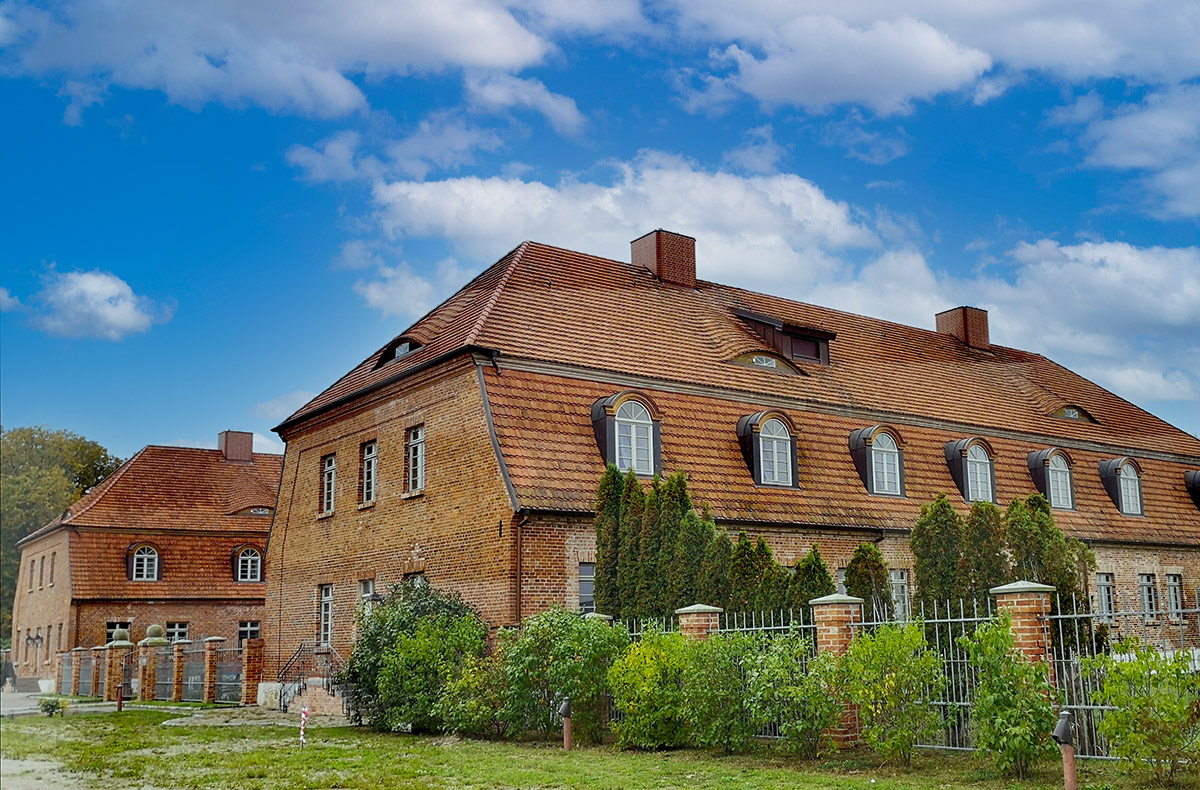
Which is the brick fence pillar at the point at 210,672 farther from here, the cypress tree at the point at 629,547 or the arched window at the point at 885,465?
the arched window at the point at 885,465

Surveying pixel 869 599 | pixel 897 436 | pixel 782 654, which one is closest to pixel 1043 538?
pixel 869 599

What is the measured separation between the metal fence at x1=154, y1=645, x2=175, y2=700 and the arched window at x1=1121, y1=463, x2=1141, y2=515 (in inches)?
886

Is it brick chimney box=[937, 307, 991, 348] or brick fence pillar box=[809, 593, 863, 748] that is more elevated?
brick chimney box=[937, 307, 991, 348]

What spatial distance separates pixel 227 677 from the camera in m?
26.8

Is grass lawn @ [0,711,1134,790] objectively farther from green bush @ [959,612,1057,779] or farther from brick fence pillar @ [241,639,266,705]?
brick fence pillar @ [241,639,266,705]

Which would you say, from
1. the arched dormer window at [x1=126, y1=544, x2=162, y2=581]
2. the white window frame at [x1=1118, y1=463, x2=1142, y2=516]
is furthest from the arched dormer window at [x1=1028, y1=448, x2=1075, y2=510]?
the arched dormer window at [x1=126, y1=544, x2=162, y2=581]

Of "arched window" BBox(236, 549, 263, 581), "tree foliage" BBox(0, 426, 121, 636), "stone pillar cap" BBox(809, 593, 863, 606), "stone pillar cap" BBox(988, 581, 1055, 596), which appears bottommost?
"stone pillar cap" BBox(809, 593, 863, 606)

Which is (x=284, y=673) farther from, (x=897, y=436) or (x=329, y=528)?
(x=897, y=436)

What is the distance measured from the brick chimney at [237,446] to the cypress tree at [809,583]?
101ft

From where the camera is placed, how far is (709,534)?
16906mm

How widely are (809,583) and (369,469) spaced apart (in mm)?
10894

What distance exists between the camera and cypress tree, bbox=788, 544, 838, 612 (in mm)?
14977

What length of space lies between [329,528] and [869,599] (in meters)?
12.4

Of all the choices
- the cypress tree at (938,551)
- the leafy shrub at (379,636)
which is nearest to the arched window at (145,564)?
the leafy shrub at (379,636)
